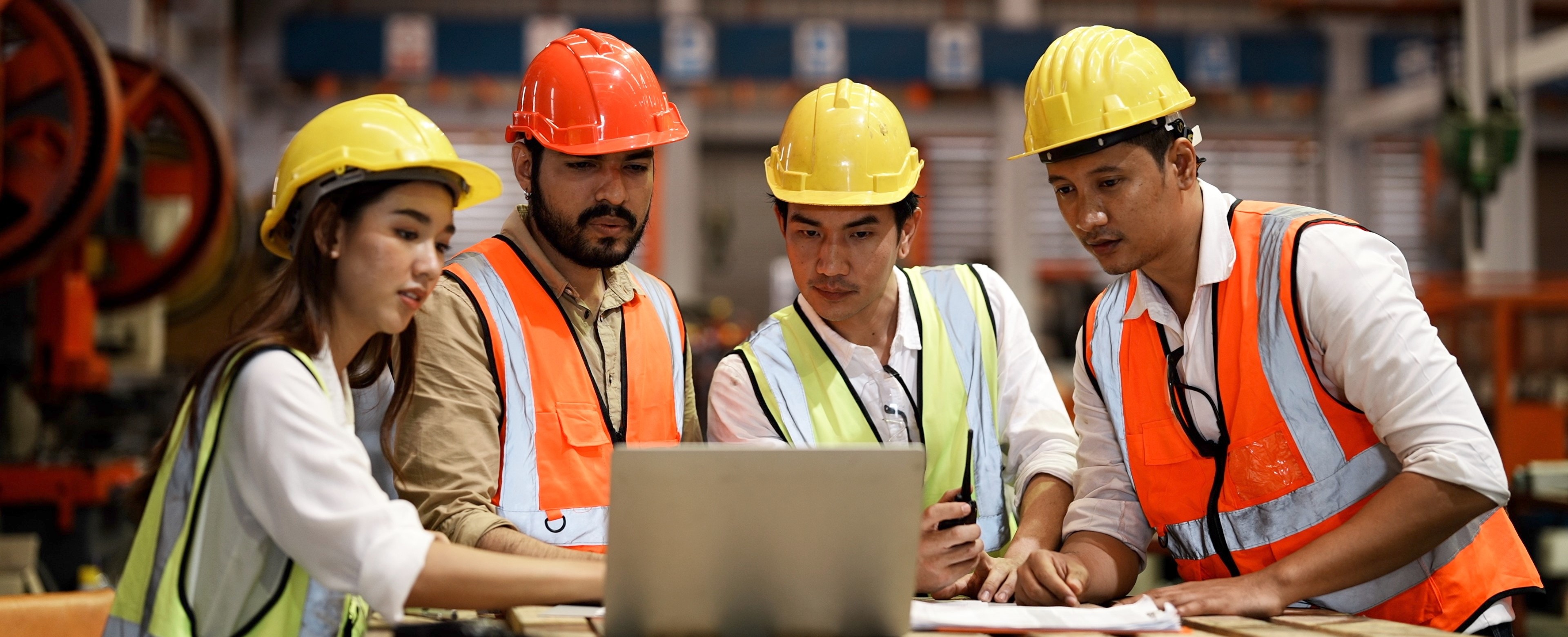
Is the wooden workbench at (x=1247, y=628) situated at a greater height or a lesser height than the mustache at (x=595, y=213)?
lesser

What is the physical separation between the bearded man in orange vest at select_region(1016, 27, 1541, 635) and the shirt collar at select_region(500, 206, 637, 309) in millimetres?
850

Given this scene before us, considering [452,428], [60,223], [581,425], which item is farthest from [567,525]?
[60,223]

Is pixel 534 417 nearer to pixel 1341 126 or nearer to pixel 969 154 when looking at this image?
pixel 969 154

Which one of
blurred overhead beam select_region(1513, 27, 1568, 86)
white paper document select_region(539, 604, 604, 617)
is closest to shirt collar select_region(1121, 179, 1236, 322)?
white paper document select_region(539, 604, 604, 617)

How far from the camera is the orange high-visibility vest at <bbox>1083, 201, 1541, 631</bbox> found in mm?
1929

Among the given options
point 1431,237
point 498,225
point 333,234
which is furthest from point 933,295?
point 1431,237

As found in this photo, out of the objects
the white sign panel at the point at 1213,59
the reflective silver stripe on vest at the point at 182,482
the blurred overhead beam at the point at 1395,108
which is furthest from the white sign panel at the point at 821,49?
the reflective silver stripe on vest at the point at 182,482

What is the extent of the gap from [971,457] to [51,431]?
511cm

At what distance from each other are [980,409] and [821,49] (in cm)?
866

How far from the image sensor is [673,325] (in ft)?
8.37

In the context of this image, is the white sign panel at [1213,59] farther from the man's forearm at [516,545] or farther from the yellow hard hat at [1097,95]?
the man's forearm at [516,545]

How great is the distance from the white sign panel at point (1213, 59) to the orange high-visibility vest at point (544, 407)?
32.0ft

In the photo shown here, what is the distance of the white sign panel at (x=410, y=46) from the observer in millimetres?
10438

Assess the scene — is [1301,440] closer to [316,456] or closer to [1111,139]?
[1111,139]
